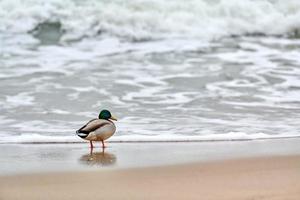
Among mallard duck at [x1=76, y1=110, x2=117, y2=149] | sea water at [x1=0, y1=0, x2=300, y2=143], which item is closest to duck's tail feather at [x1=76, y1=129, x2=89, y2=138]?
mallard duck at [x1=76, y1=110, x2=117, y2=149]

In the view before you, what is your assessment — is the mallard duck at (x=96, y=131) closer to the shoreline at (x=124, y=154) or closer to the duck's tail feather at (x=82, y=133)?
the duck's tail feather at (x=82, y=133)

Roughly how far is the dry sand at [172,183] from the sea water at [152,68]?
4.45 feet

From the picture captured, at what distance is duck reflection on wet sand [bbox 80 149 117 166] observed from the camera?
15.8ft

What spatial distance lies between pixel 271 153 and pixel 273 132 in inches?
44.6

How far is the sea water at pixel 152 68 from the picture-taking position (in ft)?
21.8

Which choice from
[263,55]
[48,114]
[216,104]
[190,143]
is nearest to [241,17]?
[263,55]

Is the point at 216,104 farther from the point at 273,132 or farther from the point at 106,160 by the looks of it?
the point at 106,160

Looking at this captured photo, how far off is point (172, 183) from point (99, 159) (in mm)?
1080

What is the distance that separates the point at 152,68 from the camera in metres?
10.2

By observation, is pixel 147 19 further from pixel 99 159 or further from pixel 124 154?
pixel 99 159

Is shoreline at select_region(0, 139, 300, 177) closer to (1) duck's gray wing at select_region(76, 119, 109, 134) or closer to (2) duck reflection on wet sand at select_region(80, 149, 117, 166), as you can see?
(2) duck reflection on wet sand at select_region(80, 149, 117, 166)

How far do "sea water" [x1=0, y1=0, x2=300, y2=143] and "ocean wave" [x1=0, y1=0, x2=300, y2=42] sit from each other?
0.02 meters

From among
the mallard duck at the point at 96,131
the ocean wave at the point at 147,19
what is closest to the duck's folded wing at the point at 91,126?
the mallard duck at the point at 96,131

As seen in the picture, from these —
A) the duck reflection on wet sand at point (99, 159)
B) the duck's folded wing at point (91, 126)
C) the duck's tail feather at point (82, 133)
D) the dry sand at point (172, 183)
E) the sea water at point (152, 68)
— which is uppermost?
the sea water at point (152, 68)
